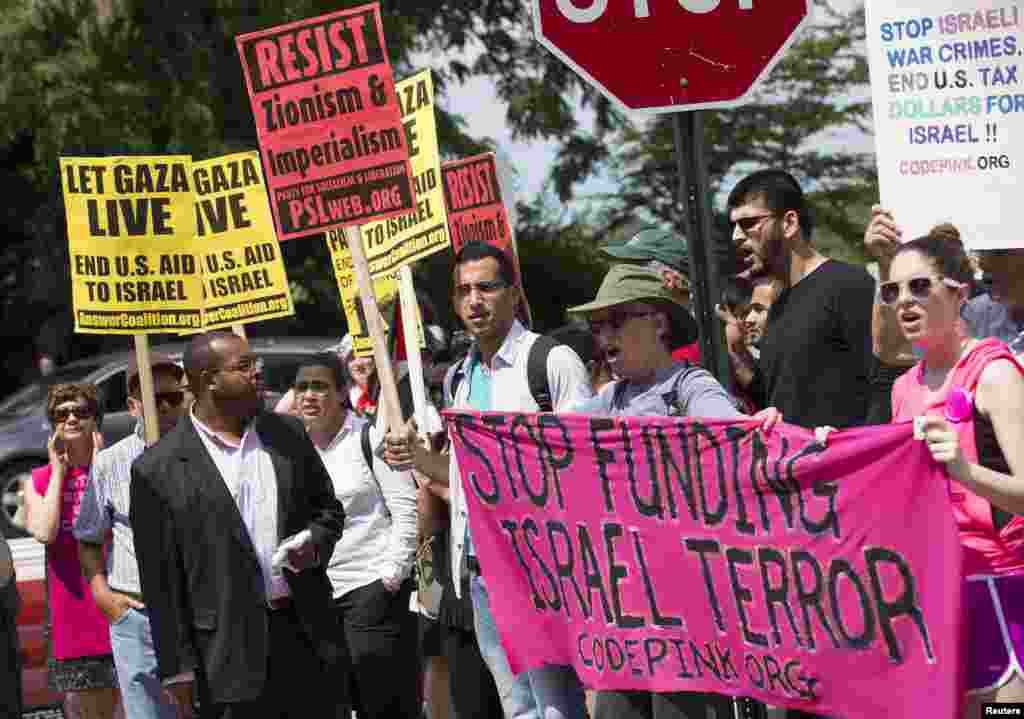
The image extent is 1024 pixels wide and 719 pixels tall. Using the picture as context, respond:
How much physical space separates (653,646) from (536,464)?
73cm

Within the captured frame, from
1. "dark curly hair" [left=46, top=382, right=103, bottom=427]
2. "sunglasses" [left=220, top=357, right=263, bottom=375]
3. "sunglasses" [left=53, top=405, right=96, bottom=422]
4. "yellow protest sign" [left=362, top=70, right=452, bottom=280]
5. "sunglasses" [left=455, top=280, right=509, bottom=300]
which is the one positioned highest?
"yellow protest sign" [left=362, top=70, right=452, bottom=280]

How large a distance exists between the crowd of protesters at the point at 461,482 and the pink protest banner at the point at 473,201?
2126 mm

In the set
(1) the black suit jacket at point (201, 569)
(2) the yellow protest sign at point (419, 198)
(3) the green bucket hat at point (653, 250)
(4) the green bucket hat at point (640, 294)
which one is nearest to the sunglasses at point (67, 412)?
(2) the yellow protest sign at point (419, 198)

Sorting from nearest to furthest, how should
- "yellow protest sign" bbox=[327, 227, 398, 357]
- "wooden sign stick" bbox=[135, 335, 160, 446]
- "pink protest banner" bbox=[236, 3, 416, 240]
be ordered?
"pink protest banner" bbox=[236, 3, 416, 240] < "wooden sign stick" bbox=[135, 335, 160, 446] < "yellow protest sign" bbox=[327, 227, 398, 357]

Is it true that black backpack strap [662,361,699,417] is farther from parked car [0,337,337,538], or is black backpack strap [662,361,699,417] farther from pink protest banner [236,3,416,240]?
parked car [0,337,337,538]

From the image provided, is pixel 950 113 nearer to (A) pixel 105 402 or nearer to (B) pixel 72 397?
(B) pixel 72 397

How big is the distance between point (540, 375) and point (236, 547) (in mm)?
1297

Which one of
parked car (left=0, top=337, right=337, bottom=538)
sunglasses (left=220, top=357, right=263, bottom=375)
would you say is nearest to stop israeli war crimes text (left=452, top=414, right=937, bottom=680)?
sunglasses (left=220, top=357, right=263, bottom=375)

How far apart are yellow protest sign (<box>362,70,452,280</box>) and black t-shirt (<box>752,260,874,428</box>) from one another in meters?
3.14

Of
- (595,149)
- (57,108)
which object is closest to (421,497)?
(57,108)

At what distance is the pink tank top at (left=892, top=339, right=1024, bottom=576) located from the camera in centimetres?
532

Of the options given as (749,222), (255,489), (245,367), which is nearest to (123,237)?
(245,367)

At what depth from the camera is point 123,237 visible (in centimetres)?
1066

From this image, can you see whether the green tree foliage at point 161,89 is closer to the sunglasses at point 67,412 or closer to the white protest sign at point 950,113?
the sunglasses at point 67,412
